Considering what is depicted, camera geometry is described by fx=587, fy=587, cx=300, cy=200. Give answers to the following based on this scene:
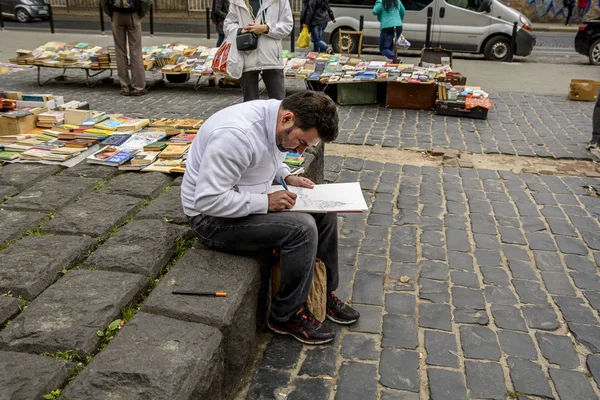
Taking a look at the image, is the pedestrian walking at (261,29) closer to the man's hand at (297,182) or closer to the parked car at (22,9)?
the man's hand at (297,182)

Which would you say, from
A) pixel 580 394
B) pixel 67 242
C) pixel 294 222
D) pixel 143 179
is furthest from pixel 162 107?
pixel 580 394

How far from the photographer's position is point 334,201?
301cm

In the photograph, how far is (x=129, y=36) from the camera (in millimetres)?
8109

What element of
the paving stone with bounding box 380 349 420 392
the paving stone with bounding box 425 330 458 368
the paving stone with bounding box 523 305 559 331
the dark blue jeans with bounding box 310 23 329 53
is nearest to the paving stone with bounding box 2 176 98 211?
the paving stone with bounding box 380 349 420 392

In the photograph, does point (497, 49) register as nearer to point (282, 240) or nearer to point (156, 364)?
point (282, 240)

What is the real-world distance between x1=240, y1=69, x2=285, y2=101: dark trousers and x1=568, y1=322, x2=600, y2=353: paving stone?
149 inches

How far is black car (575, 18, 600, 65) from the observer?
1234 cm

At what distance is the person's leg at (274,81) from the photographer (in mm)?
5898

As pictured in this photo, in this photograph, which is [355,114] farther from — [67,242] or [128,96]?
[67,242]

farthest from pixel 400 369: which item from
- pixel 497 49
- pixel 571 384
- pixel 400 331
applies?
pixel 497 49

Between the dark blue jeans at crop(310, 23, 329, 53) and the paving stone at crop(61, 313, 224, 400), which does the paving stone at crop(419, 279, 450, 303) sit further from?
the dark blue jeans at crop(310, 23, 329, 53)

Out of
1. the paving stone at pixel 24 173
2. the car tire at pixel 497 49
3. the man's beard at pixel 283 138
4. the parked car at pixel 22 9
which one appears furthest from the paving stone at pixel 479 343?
the parked car at pixel 22 9

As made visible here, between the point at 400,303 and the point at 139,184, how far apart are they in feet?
6.34

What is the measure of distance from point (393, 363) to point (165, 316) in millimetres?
1099
